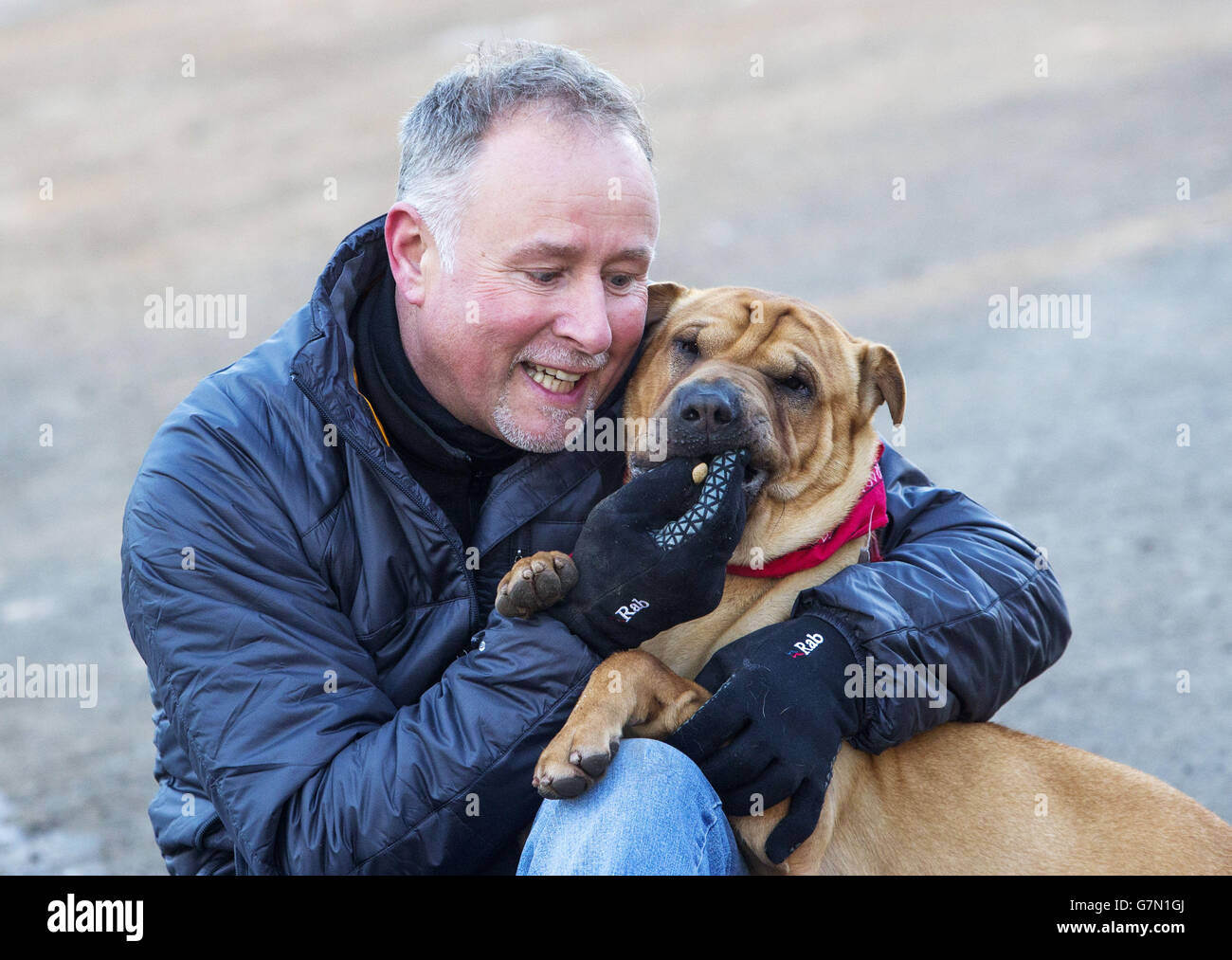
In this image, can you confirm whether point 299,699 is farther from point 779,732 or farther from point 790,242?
point 790,242

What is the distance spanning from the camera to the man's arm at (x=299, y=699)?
275 centimetres

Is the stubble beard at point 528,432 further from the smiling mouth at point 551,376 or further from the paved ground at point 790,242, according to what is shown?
the paved ground at point 790,242

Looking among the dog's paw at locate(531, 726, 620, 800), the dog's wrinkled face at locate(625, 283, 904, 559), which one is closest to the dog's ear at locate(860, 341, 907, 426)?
the dog's wrinkled face at locate(625, 283, 904, 559)

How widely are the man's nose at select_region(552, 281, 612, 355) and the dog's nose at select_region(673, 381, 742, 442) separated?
0.91 feet

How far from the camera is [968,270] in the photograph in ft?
30.8

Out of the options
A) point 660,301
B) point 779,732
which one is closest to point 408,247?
point 660,301

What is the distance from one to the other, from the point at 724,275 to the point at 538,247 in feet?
21.0

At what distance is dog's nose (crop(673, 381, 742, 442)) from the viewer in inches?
131

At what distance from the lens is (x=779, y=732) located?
297 centimetres

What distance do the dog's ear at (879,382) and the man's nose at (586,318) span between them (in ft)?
3.39

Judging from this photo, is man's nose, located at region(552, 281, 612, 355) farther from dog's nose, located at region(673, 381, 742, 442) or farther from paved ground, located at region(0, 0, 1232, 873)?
paved ground, located at region(0, 0, 1232, 873)

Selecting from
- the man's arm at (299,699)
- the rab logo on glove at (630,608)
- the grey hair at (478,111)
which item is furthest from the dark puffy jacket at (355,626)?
the grey hair at (478,111)
